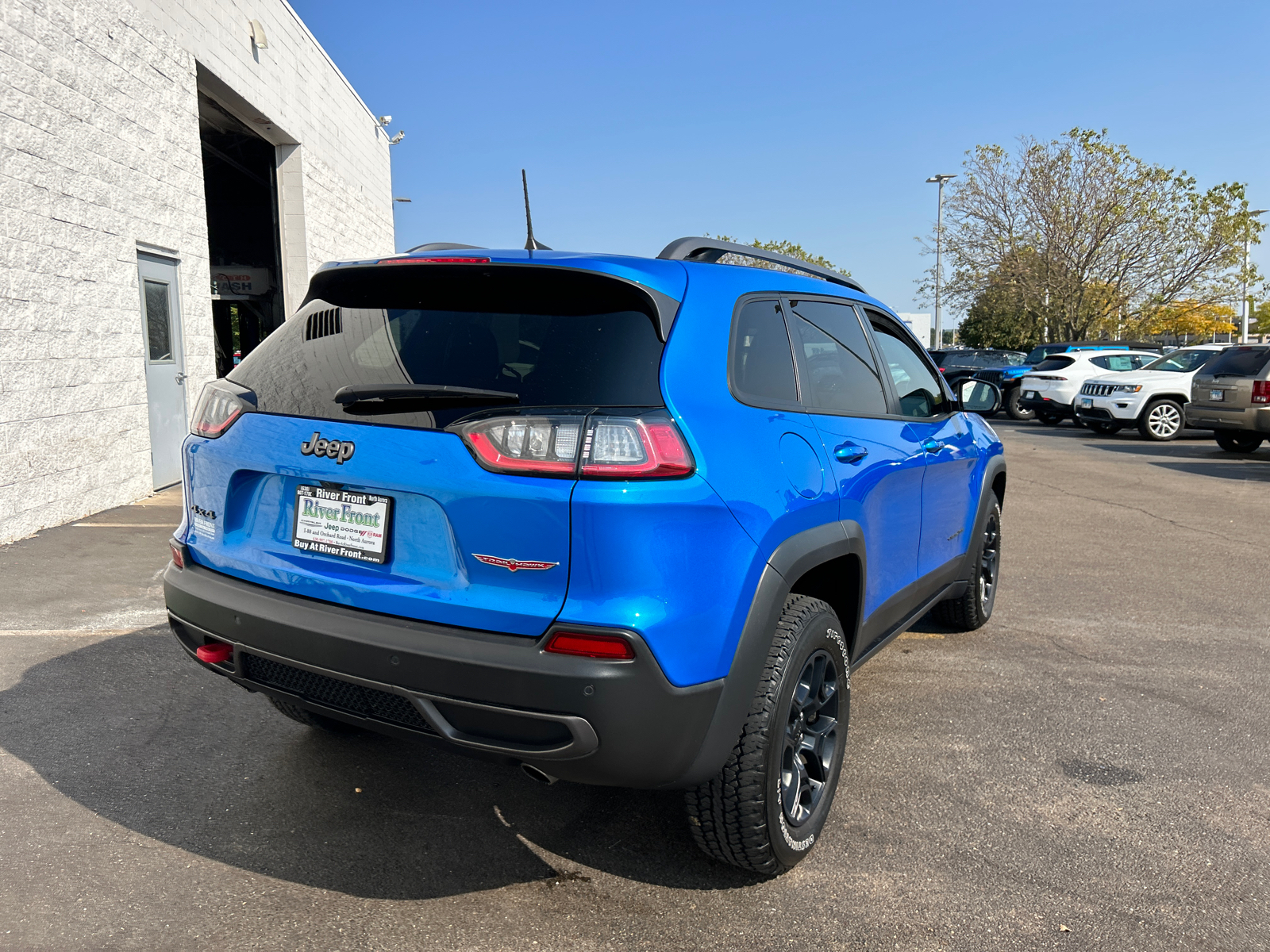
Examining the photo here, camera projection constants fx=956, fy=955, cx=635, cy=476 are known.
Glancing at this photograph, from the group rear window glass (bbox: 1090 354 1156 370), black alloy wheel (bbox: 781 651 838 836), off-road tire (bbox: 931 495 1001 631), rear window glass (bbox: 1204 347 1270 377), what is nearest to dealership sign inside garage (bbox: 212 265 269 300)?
rear window glass (bbox: 1090 354 1156 370)

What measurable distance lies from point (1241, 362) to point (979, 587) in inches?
446

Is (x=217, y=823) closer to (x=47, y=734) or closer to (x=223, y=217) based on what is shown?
(x=47, y=734)

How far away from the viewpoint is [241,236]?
81.4 feet

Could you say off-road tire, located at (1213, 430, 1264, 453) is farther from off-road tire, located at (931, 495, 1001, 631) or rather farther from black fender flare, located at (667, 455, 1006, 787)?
black fender flare, located at (667, 455, 1006, 787)

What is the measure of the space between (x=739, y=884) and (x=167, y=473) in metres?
8.41

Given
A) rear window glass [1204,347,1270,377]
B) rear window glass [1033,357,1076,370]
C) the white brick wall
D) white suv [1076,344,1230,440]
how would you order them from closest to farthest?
the white brick wall
rear window glass [1204,347,1270,377]
white suv [1076,344,1230,440]
rear window glass [1033,357,1076,370]

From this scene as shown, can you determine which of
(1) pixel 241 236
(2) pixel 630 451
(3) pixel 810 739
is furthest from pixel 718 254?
(1) pixel 241 236

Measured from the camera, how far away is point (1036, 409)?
64.8 ft

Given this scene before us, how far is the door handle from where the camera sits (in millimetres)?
2990

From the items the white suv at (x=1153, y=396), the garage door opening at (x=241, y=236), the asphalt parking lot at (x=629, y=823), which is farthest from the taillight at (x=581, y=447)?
the white suv at (x=1153, y=396)

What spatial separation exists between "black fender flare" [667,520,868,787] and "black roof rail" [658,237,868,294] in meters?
0.91

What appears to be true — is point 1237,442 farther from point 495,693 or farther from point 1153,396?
point 495,693

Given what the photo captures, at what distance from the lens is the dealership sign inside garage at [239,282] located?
21891mm

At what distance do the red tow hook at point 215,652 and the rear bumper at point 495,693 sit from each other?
0.66ft
